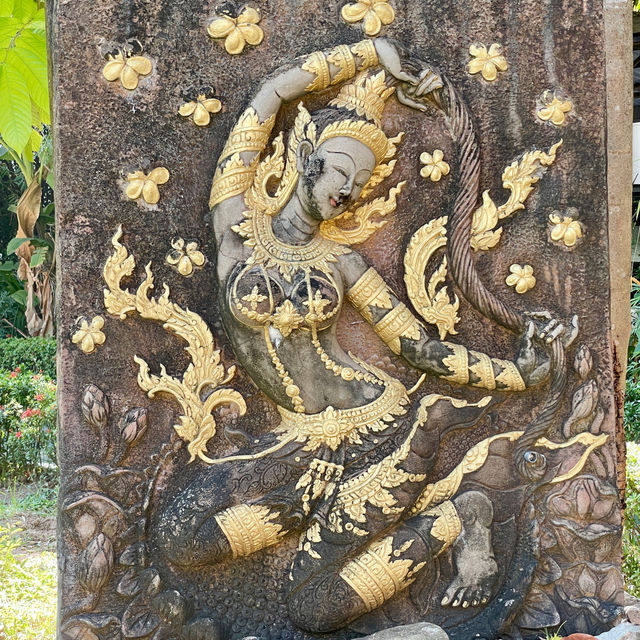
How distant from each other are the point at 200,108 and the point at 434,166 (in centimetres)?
86

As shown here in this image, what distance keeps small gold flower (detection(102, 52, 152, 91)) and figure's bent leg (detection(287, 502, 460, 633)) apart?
5.78ft

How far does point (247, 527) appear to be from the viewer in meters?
2.78

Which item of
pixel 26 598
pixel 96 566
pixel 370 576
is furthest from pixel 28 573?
pixel 370 576

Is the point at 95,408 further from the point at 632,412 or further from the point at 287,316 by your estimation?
the point at 632,412

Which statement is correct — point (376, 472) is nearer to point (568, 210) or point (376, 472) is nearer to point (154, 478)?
point (154, 478)

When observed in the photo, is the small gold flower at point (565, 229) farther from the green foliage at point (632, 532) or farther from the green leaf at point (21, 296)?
the green leaf at point (21, 296)

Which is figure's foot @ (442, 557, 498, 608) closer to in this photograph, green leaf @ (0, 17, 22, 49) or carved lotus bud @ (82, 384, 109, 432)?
carved lotus bud @ (82, 384, 109, 432)

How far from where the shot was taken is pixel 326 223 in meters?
2.92

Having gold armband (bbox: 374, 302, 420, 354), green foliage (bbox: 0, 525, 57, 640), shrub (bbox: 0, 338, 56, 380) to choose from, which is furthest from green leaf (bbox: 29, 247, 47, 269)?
gold armband (bbox: 374, 302, 420, 354)

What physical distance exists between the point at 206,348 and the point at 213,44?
1079 mm

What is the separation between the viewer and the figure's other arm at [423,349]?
2891 mm

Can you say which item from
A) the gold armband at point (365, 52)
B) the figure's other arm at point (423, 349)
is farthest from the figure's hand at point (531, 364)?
the gold armband at point (365, 52)

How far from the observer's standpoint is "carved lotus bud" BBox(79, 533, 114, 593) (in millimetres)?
2775

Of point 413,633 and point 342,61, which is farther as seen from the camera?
point 342,61
